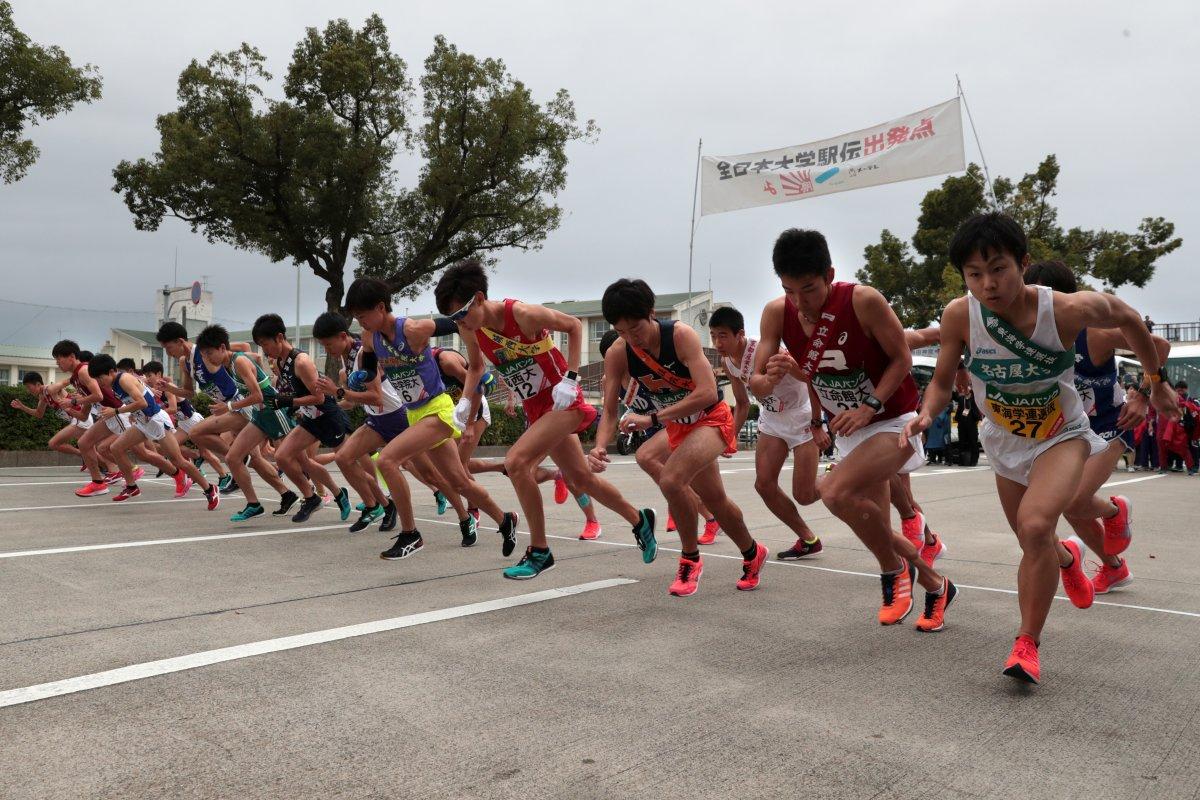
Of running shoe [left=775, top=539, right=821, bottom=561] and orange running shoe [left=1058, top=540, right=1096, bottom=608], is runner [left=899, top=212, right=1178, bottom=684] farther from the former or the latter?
running shoe [left=775, top=539, right=821, bottom=561]

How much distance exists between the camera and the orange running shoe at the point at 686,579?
528cm

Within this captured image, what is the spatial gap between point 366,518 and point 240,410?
1908 mm

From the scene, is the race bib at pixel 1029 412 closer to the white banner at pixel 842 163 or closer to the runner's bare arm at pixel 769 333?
the runner's bare arm at pixel 769 333

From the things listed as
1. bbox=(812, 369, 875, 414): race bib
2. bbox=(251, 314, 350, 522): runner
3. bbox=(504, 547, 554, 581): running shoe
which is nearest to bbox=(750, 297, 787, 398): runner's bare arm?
bbox=(812, 369, 875, 414): race bib

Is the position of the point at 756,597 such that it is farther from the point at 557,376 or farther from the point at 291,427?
the point at 291,427

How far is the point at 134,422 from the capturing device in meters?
10.8

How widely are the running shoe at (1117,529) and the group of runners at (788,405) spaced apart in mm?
15

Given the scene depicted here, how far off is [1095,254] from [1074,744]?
3917 centimetres

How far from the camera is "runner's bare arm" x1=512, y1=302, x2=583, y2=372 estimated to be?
5867mm

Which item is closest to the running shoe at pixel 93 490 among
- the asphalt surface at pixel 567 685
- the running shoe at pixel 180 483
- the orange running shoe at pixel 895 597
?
the running shoe at pixel 180 483

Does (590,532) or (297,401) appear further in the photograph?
(297,401)

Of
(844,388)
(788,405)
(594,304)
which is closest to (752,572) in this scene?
(844,388)

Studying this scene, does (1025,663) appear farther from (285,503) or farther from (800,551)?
(285,503)

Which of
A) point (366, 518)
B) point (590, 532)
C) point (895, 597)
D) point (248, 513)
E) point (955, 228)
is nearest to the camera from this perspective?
point (895, 597)
